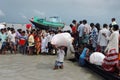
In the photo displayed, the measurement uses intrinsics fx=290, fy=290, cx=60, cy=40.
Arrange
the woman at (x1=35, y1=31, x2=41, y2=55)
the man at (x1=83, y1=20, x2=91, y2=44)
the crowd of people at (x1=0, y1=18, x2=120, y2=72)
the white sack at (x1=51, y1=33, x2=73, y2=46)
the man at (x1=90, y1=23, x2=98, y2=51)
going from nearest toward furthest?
the white sack at (x1=51, y1=33, x2=73, y2=46), the crowd of people at (x1=0, y1=18, x2=120, y2=72), the man at (x1=90, y1=23, x2=98, y2=51), the man at (x1=83, y1=20, x2=91, y2=44), the woman at (x1=35, y1=31, x2=41, y2=55)

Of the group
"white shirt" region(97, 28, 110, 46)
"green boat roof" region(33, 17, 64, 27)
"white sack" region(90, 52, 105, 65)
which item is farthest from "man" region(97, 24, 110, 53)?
"green boat roof" region(33, 17, 64, 27)

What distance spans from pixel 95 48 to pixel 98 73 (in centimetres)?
343

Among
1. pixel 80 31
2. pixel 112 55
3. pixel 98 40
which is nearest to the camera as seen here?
pixel 112 55

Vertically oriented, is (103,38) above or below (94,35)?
below

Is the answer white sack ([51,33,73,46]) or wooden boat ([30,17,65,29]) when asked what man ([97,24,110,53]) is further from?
wooden boat ([30,17,65,29])

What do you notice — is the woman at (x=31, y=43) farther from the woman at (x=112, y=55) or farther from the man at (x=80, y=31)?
the woman at (x=112, y=55)

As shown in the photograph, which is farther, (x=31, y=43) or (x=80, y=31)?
(x=31, y=43)

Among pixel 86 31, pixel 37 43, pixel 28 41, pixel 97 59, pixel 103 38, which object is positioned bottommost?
pixel 97 59

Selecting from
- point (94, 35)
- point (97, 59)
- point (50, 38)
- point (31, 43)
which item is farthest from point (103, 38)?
point (31, 43)

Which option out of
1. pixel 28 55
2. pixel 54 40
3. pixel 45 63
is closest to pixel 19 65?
pixel 45 63

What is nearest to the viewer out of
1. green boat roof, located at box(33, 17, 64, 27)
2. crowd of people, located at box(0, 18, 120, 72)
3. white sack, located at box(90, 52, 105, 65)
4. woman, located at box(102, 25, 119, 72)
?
woman, located at box(102, 25, 119, 72)

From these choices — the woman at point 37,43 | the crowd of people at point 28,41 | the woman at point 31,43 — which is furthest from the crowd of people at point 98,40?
the woman at point 31,43

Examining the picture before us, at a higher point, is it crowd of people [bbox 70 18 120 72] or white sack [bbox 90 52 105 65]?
crowd of people [bbox 70 18 120 72]

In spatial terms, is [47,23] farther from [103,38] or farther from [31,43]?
[103,38]
